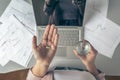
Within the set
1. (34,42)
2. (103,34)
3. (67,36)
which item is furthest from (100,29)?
(34,42)

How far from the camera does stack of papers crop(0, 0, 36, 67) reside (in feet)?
3.22

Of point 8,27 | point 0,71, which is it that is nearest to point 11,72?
point 0,71

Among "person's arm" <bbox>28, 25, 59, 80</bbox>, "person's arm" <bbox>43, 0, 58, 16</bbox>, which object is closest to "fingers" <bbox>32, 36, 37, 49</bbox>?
"person's arm" <bbox>28, 25, 59, 80</bbox>

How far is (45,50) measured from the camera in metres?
0.90

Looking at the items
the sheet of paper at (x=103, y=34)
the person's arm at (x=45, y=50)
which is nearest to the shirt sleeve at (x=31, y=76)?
the person's arm at (x=45, y=50)

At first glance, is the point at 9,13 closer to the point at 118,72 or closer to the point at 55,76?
the point at 55,76

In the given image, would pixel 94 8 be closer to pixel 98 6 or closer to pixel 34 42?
pixel 98 6

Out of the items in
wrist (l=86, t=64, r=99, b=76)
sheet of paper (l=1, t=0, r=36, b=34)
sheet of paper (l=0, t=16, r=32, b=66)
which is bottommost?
wrist (l=86, t=64, r=99, b=76)

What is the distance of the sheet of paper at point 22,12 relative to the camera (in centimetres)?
97

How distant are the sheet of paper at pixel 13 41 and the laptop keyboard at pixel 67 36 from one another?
0.07 meters

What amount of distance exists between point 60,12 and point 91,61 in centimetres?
21

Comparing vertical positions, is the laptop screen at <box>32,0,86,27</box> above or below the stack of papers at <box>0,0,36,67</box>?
above

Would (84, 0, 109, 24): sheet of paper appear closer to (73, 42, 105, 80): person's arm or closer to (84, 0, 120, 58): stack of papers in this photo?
(84, 0, 120, 58): stack of papers

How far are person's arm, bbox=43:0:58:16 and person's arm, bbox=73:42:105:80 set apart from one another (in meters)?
0.18
